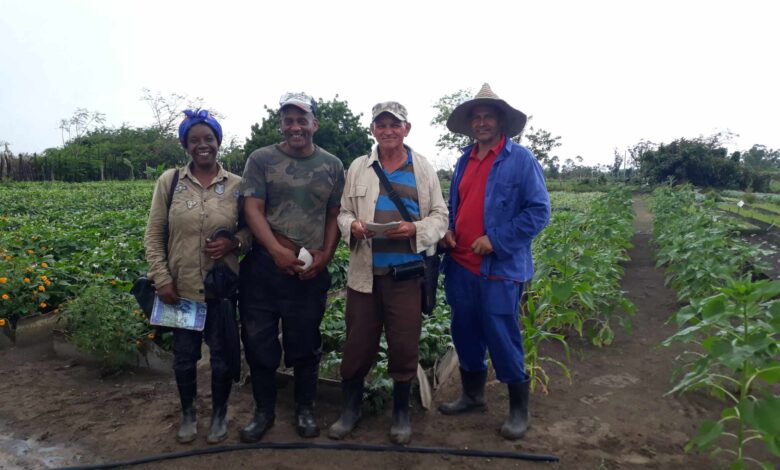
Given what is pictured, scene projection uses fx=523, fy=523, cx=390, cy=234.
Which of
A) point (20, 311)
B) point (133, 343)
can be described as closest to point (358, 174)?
point (133, 343)

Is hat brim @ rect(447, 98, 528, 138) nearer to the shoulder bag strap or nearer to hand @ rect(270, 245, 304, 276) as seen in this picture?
the shoulder bag strap

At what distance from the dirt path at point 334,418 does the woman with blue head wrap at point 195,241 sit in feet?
1.27

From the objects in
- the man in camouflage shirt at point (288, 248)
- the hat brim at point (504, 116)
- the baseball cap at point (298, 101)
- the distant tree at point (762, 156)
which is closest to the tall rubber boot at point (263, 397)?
the man in camouflage shirt at point (288, 248)

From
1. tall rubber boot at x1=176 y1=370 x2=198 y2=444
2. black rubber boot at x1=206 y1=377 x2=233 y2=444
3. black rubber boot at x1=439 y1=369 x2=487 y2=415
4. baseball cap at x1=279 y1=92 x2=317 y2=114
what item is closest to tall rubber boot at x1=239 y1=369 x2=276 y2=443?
black rubber boot at x1=206 y1=377 x2=233 y2=444

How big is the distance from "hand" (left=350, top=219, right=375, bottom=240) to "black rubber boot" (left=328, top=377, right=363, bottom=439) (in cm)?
92

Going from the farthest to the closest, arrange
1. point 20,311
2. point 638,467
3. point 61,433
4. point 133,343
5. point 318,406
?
point 20,311 → point 133,343 → point 318,406 → point 61,433 → point 638,467

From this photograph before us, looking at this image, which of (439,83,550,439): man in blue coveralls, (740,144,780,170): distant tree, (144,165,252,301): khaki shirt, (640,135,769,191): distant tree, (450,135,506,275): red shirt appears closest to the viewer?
(144,165,252,301): khaki shirt

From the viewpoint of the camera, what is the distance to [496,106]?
123 inches

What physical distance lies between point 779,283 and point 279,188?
2.44 metres

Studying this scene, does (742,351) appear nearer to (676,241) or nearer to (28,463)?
(28,463)

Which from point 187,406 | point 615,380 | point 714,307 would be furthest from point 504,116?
point 187,406

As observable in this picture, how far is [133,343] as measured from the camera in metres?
3.94

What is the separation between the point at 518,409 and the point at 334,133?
2649 cm

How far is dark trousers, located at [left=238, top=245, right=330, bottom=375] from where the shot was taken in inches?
119
